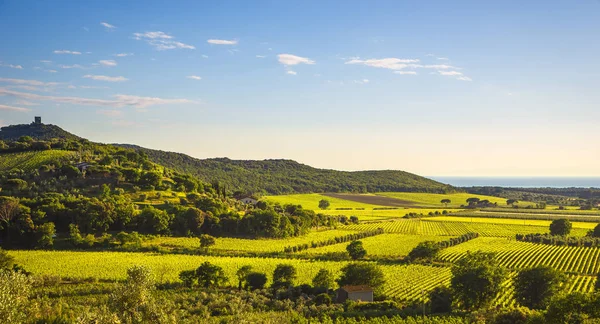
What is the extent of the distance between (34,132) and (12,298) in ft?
585

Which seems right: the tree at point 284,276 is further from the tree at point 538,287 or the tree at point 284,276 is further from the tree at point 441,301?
the tree at point 538,287

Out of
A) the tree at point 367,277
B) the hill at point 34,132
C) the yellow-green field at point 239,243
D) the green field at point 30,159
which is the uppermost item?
the hill at point 34,132

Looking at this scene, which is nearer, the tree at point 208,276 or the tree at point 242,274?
the tree at point 242,274

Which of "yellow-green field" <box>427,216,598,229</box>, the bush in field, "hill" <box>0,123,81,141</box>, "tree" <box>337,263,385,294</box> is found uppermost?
"hill" <box>0,123,81,141</box>

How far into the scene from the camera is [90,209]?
7881cm

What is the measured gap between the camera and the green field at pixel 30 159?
107m

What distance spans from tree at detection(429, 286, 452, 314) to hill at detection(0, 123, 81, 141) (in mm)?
166854

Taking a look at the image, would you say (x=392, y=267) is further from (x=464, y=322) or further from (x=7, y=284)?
(x=7, y=284)

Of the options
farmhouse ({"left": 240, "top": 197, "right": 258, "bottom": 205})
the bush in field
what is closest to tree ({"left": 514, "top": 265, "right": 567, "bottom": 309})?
the bush in field

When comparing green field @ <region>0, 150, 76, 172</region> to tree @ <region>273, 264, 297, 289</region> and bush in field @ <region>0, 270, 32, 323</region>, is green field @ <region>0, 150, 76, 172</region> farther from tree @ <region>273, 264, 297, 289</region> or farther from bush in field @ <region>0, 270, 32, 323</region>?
bush in field @ <region>0, 270, 32, 323</region>

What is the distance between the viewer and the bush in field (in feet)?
79.4

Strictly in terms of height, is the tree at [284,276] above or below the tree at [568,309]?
below

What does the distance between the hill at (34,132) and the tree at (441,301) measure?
167 metres

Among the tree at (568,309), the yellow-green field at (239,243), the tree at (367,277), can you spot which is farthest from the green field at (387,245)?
the tree at (568,309)
